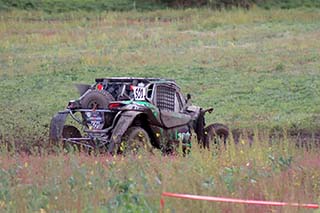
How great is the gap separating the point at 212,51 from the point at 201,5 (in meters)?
18.7

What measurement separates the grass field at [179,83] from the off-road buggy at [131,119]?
5.08 feet

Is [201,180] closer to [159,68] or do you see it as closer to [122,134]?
[122,134]

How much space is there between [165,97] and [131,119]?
1.73 metres

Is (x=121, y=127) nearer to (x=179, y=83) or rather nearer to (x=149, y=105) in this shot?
(x=149, y=105)

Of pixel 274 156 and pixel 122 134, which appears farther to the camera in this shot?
pixel 122 134

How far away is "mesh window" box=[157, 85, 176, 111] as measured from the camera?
17.1 metres

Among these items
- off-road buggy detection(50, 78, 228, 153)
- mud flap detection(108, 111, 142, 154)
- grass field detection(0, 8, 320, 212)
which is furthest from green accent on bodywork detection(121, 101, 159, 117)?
grass field detection(0, 8, 320, 212)

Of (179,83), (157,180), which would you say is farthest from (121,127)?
(179,83)

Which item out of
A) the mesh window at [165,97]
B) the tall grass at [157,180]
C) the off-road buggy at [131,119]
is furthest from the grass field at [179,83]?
the mesh window at [165,97]

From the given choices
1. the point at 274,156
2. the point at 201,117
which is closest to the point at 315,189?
the point at 274,156

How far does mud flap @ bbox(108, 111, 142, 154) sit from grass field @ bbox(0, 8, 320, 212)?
2.50m

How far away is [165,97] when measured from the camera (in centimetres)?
1722

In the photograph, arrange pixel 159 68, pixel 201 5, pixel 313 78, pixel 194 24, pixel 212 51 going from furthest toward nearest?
pixel 201 5
pixel 194 24
pixel 212 51
pixel 159 68
pixel 313 78

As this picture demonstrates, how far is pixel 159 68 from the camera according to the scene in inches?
1216
